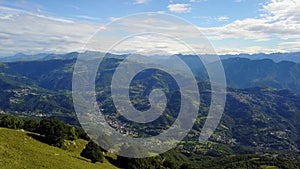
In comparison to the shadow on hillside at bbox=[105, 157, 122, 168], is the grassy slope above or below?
above

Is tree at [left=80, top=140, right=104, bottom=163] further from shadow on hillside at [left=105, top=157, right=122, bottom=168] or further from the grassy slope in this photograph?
the grassy slope

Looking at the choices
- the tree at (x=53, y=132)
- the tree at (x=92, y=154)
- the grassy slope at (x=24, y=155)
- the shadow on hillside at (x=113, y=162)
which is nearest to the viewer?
the grassy slope at (x=24, y=155)

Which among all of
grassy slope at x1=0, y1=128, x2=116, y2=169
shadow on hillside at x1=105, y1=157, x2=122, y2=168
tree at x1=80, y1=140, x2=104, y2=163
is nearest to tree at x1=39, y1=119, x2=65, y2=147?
grassy slope at x1=0, y1=128, x2=116, y2=169

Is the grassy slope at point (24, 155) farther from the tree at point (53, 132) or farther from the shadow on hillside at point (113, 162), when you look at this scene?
the shadow on hillside at point (113, 162)

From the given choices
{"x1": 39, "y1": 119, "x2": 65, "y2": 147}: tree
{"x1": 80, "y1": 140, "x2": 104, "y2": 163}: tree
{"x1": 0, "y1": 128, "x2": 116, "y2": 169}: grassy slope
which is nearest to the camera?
{"x1": 0, "y1": 128, "x2": 116, "y2": 169}: grassy slope

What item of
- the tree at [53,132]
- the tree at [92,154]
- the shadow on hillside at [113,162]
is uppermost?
the tree at [53,132]

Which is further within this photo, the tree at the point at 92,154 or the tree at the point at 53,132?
the tree at the point at 92,154

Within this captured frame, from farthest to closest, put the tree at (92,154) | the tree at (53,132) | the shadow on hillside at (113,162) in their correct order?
1. the shadow on hillside at (113,162)
2. the tree at (92,154)
3. the tree at (53,132)

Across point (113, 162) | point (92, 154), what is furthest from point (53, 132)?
point (113, 162)

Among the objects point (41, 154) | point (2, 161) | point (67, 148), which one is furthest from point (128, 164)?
point (2, 161)

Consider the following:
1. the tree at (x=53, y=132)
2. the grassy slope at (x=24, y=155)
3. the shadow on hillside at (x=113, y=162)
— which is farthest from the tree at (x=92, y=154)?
the grassy slope at (x=24, y=155)

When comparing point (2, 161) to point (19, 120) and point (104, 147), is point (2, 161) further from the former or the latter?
point (104, 147)

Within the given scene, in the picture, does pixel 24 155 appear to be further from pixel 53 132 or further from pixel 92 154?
pixel 92 154
